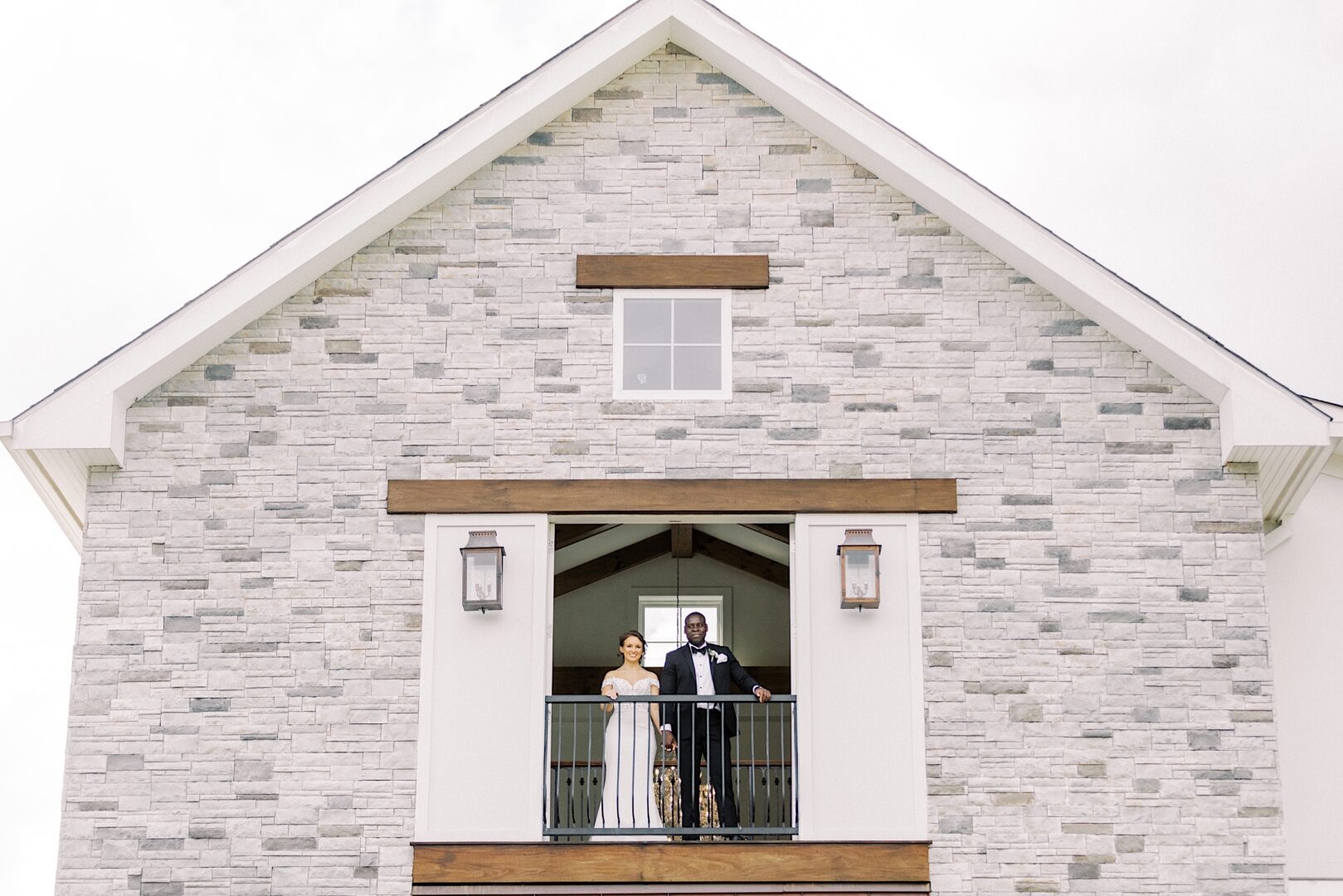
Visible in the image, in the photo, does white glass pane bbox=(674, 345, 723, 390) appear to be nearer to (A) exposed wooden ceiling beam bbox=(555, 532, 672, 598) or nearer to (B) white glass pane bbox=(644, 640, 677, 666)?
(A) exposed wooden ceiling beam bbox=(555, 532, 672, 598)

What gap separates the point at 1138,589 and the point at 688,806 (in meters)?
3.23

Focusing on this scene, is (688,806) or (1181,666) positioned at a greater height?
(1181,666)

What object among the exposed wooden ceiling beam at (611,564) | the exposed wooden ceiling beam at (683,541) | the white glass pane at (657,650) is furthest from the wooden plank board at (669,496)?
the white glass pane at (657,650)

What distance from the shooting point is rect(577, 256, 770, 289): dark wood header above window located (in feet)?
38.0

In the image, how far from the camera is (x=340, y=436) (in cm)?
1130

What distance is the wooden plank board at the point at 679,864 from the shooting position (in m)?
10.5

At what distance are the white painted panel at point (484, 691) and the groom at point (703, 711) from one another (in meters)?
1.06

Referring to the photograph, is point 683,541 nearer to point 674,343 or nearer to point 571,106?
point 674,343

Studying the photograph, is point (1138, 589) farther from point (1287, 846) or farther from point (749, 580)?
point (749, 580)

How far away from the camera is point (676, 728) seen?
11.9 m

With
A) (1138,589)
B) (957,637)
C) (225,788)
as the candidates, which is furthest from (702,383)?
(225,788)

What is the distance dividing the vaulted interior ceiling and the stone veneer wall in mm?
4350

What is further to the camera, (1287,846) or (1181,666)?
(1287,846)

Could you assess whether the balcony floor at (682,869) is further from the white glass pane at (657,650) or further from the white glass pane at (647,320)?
the white glass pane at (657,650)
